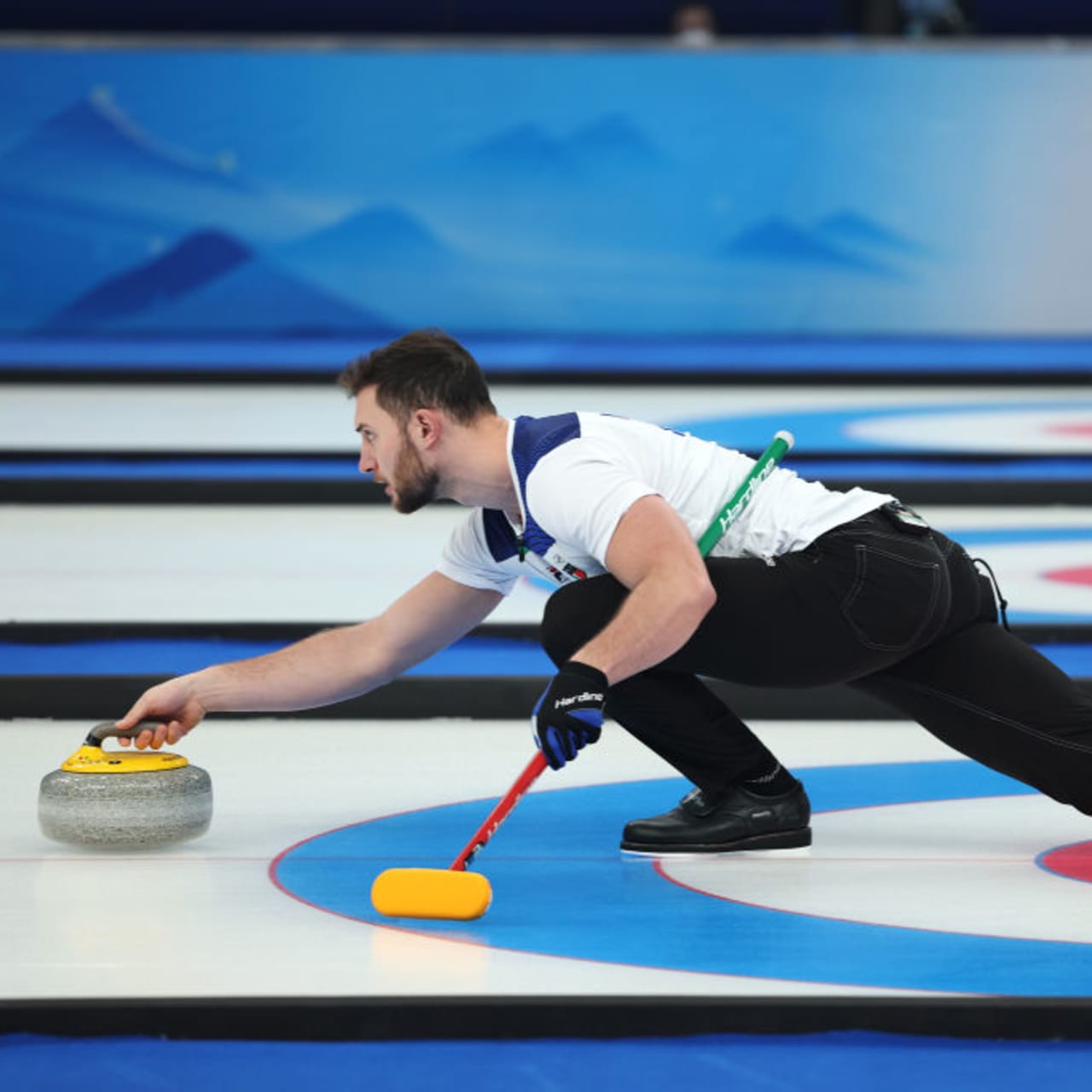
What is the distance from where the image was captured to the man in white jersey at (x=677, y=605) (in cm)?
252

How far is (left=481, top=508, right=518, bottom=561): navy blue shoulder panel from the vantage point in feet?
9.05

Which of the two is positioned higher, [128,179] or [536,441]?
[128,179]

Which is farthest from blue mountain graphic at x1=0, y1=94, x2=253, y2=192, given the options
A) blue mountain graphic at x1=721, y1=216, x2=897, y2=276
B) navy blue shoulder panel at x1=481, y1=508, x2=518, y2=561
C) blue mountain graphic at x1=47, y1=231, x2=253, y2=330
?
navy blue shoulder panel at x1=481, y1=508, x2=518, y2=561

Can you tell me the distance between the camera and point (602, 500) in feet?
8.21

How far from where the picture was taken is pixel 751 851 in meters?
2.81

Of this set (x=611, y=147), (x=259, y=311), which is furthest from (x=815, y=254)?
(x=259, y=311)

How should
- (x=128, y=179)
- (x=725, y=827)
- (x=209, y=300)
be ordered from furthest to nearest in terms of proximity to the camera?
(x=209, y=300), (x=128, y=179), (x=725, y=827)

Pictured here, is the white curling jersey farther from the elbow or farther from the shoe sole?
the shoe sole

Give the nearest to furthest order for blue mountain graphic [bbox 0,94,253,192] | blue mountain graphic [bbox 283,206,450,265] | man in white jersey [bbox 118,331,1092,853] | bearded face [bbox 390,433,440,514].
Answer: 1. man in white jersey [bbox 118,331,1092,853]
2. bearded face [bbox 390,433,440,514]
3. blue mountain graphic [bbox 0,94,253,192]
4. blue mountain graphic [bbox 283,206,450,265]

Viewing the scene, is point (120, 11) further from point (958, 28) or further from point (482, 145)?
point (958, 28)

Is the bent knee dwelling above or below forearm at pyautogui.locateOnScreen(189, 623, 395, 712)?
above

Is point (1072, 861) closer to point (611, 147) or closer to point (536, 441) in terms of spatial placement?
point (536, 441)

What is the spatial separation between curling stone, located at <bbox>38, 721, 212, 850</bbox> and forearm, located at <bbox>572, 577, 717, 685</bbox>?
1.99 ft

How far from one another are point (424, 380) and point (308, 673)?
0.51 meters
